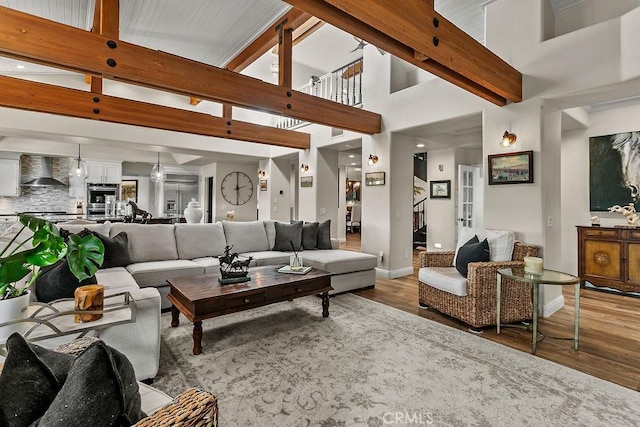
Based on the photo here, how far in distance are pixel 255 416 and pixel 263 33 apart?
456cm

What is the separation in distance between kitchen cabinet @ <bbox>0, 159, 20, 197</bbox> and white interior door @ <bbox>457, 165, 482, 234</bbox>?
10081 millimetres

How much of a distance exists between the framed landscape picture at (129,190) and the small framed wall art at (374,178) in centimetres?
854

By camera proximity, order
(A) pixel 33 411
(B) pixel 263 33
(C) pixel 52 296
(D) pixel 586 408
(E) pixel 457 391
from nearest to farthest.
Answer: (A) pixel 33 411
(D) pixel 586 408
(E) pixel 457 391
(C) pixel 52 296
(B) pixel 263 33

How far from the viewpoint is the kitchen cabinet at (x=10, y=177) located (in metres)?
A: 6.95

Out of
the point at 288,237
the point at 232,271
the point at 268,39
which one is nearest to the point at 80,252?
the point at 232,271

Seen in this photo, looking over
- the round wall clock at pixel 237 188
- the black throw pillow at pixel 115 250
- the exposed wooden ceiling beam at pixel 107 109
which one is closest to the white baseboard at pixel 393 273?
the exposed wooden ceiling beam at pixel 107 109

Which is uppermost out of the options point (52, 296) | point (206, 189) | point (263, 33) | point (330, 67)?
point (330, 67)

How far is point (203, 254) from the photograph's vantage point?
432 centimetres

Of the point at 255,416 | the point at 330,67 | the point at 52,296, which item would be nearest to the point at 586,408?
the point at 255,416

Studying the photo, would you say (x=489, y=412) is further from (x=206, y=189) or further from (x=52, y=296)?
(x=206, y=189)

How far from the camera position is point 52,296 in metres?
2.23

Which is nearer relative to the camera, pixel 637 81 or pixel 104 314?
pixel 104 314

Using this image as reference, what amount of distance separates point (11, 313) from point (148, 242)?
9.41ft

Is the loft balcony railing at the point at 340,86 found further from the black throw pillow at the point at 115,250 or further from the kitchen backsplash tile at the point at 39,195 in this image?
the kitchen backsplash tile at the point at 39,195
